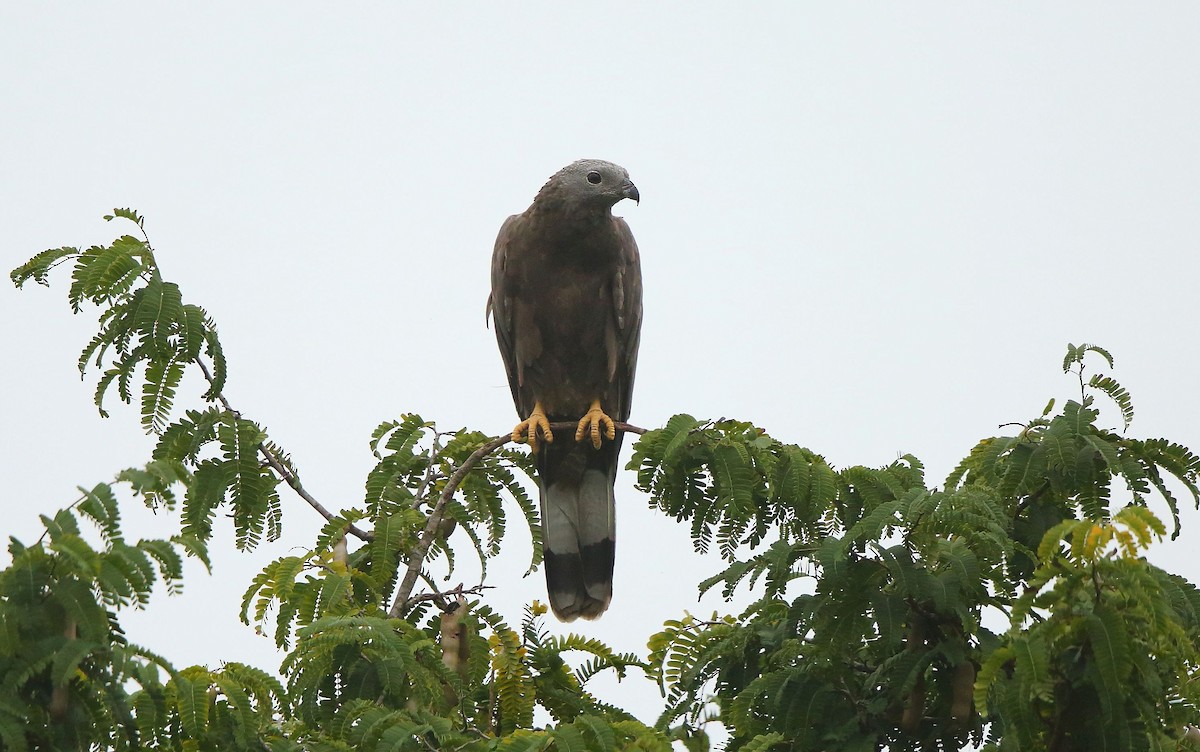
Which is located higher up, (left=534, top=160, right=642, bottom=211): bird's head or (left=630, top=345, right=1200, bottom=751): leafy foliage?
(left=534, top=160, right=642, bottom=211): bird's head

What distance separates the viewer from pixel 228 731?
3.26 metres

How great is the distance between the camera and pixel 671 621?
464 centimetres

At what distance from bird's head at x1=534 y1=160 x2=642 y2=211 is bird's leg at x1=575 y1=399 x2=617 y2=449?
123 centimetres

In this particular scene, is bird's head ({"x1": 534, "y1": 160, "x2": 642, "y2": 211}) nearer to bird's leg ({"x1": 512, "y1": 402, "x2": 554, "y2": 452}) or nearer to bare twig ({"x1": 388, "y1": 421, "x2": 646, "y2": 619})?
bird's leg ({"x1": 512, "y1": 402, "x2": 554, "y2": 452})

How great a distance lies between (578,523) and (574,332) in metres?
1.12

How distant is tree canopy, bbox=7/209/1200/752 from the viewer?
2904 mm

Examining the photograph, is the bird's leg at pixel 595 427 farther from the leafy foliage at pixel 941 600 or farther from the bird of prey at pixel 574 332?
the leafy foliage at pixel 941 600

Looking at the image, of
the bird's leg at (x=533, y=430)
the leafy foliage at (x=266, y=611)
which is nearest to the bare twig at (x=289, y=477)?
the leafy foliage at (x=266, y=611)

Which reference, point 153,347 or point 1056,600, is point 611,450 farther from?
point 1056,600

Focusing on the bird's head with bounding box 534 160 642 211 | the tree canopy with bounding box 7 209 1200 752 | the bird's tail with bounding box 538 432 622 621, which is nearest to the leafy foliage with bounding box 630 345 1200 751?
the tree canopy with bounding box 7 209 1200 752

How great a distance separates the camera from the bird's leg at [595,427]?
6.72m

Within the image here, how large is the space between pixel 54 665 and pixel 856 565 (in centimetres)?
233

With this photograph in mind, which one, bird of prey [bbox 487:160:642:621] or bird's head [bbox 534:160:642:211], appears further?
bird's head [bbox 534:160:642:211]

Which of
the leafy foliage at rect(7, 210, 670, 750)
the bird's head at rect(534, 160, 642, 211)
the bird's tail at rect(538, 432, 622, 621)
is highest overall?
the bird's head at rect(534, 160, 642, 211)
